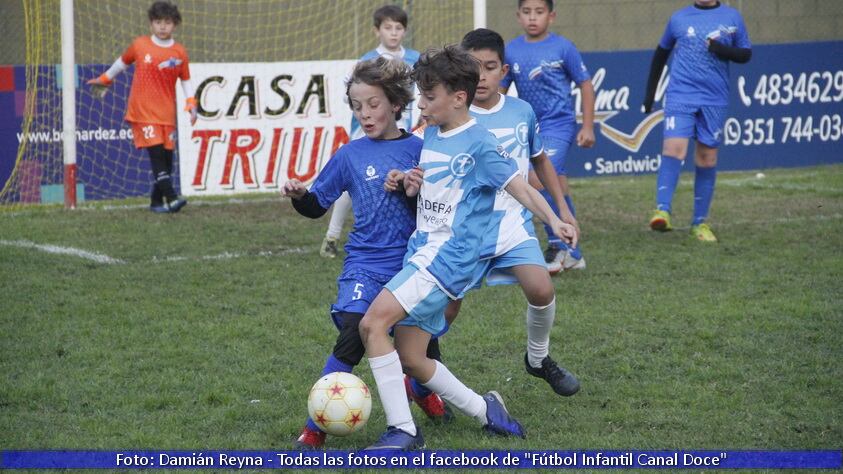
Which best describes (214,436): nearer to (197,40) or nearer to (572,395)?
(572,395)

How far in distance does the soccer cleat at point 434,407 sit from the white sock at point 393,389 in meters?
0.46

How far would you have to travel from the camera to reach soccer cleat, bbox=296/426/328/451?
3921mm

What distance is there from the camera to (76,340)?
552cm

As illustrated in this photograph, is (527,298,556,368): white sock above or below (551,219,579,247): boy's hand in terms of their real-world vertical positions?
below

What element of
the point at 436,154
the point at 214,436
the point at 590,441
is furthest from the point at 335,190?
the point at 590,441

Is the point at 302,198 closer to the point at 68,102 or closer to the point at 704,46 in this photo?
the point at 704,46

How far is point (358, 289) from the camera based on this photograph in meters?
3.94

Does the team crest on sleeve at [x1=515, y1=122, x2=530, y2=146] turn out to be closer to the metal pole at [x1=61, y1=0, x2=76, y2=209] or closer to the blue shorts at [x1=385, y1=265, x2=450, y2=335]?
the blue shorts at [x1=385, y1=265, x2=450, y2=335]

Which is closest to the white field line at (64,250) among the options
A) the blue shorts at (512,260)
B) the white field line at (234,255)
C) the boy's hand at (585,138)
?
the white field line at (234,255)

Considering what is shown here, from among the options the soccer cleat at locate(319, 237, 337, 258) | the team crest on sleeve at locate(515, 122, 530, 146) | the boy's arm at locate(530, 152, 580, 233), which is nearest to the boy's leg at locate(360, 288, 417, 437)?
the boy's arm at locate(530, 152, 580, 233)

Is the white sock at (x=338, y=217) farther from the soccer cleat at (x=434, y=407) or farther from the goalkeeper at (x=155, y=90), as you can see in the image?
the soccer cleat at (x=434, y=407)

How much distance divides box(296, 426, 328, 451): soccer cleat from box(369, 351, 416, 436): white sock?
27 cm

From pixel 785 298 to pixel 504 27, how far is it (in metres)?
8.64

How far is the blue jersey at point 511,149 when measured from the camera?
458cm
